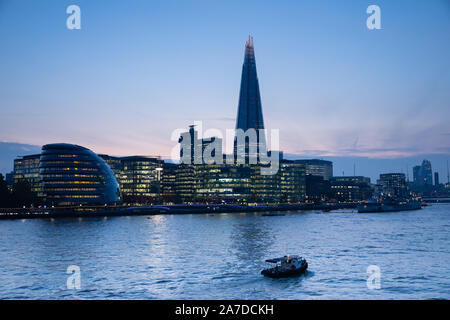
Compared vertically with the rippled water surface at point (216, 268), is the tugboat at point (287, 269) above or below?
above

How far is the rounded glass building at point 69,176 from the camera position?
168 m

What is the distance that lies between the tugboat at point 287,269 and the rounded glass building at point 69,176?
14412cm

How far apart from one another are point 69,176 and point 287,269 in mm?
146893

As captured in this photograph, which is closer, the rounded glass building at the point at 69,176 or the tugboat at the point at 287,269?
the tugboat at the point at 287,269

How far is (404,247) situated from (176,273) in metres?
37.5
